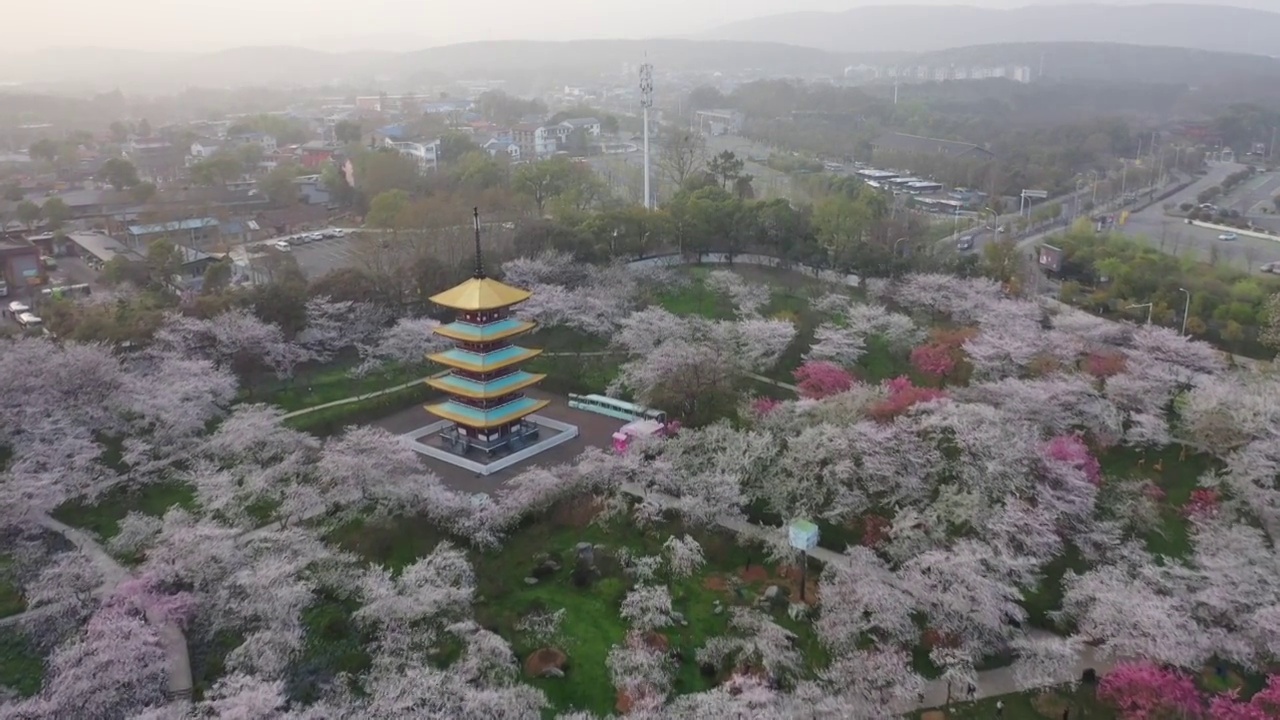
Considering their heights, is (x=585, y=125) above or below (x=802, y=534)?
above

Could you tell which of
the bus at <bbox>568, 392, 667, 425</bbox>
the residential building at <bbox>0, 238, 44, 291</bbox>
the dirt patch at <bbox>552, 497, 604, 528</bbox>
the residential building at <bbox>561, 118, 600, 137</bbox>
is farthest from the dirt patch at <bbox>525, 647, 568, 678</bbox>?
the residential building at <bbox>561, 118, 600, 137</bbox>

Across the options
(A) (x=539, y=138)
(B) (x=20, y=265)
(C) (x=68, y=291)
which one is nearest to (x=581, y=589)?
(C) (x=68, y=291)

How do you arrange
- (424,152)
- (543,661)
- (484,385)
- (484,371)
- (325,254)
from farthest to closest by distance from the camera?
(424,152), (325,254), (484,385), (484,371), (543,661)

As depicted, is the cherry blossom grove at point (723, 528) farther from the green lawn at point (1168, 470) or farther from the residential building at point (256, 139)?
the residential building at point (256, 139)

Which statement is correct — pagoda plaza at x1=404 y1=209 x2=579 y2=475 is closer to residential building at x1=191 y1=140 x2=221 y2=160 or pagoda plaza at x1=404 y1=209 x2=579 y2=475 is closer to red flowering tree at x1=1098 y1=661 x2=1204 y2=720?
red flowering tree at x1=1098 y1=661 x2=1204 y2=720

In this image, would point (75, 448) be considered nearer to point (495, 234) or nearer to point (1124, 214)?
point (495, 234)

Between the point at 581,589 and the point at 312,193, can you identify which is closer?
the point at 581,589

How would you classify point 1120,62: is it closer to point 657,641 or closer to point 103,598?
point 657,641
